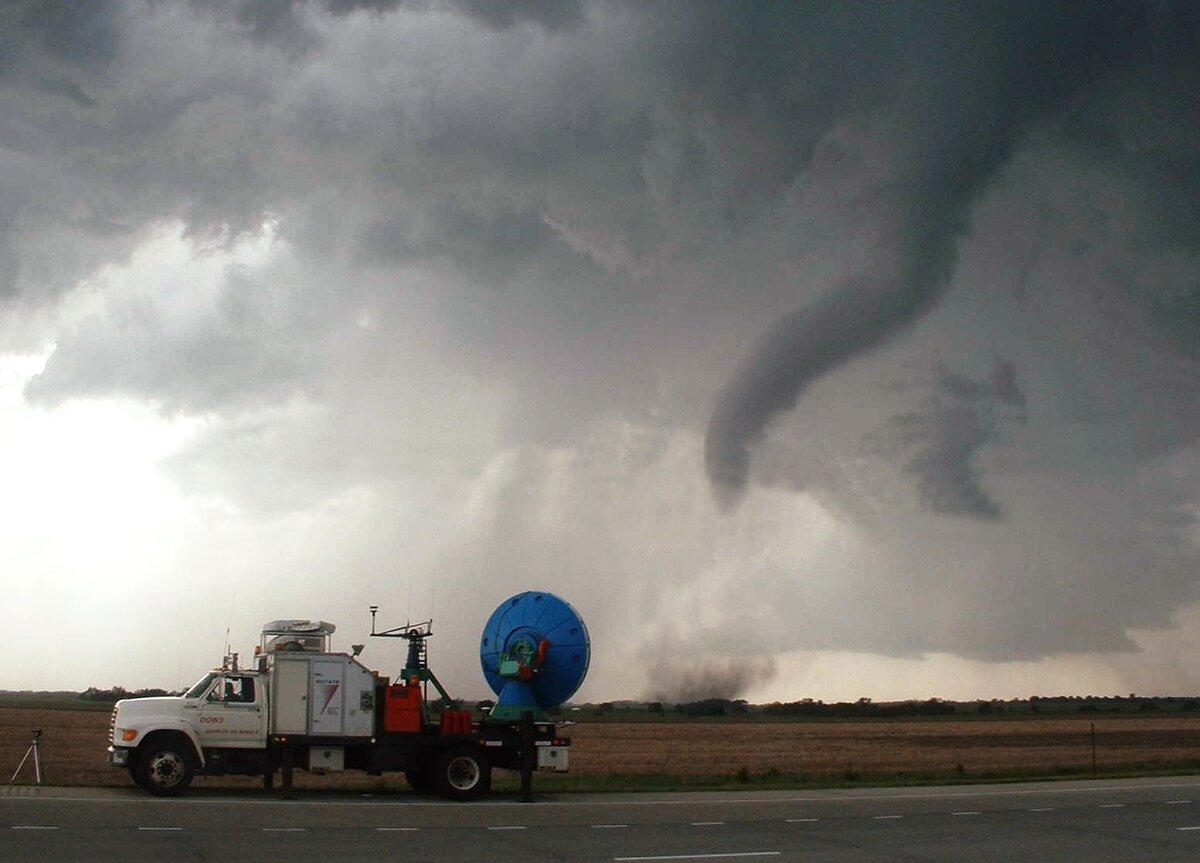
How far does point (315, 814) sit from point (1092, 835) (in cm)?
1364

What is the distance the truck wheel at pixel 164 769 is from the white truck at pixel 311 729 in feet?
0.06

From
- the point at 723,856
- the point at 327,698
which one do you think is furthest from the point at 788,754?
the point at 723,856

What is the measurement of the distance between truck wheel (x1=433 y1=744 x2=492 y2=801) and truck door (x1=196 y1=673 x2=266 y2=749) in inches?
154

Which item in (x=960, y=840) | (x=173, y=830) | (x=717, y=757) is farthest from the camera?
(x=717, y=757)

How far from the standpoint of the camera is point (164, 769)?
24375 mm

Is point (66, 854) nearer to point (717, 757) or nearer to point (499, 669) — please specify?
point (499, 669)

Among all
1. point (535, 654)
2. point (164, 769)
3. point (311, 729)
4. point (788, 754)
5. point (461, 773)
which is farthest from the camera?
point (788, 754)

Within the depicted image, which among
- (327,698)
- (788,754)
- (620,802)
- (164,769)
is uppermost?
(327,698)

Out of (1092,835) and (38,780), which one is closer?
(1092,835)

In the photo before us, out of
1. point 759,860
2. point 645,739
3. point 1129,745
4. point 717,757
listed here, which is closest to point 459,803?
point 759,860

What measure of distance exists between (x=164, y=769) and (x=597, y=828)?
9.02 metres

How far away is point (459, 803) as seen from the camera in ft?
86.3

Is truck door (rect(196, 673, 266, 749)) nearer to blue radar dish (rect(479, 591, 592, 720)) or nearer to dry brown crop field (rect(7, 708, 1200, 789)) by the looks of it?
dry brown crop field (rect(7, 708, 1200, 789))

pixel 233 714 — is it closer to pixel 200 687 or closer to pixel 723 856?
pixel 200 687
